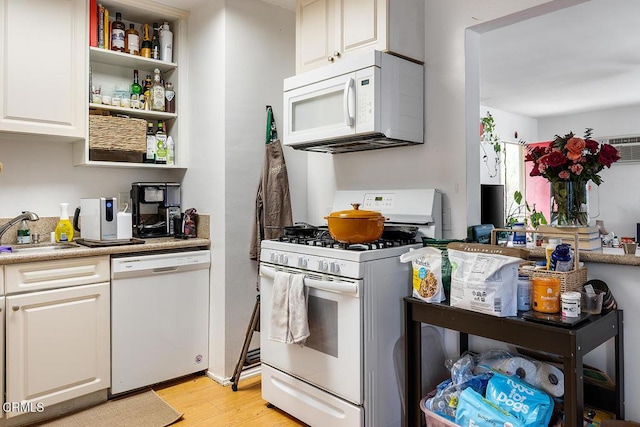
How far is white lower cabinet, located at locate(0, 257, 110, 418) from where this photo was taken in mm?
2121

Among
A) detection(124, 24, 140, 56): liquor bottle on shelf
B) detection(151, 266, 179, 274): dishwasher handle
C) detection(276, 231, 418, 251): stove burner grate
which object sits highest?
detection(124, 24, 140, 56): liquor bottle on shelf

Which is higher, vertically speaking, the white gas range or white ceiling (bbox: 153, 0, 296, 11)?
white ceiling (bbox: 153, 0, 296, 11)

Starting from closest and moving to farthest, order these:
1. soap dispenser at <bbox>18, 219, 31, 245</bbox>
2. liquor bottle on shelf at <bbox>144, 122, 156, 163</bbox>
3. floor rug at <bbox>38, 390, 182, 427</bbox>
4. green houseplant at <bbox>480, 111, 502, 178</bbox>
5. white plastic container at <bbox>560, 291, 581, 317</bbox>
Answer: white plastic container at <bbox>560, 291, 581, 317</bbox>, floor rug at <bbox>38, 390, 182, 427</bbox>, soap dispenser at <bbox>18, 219, 31, 245</bbox>, liquor bottle on shelf at <bbox>144, 122, 156, 163</bbox>, green houseplant at <bbox>480, 111, 502, 178</bbox>

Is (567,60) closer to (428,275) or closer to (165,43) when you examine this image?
(428,275)

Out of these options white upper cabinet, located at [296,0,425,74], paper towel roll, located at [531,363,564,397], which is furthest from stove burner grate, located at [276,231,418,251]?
white upper cabinet, located at [296,0,425,74]

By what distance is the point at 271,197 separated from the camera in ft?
9.14

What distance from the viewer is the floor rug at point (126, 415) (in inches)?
86.4

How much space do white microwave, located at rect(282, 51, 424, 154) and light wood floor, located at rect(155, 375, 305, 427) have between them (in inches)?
58.9

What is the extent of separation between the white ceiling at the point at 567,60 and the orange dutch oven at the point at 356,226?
7.22 ft

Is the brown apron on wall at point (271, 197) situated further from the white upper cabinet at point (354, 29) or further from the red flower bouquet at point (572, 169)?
the red flower bouquet at point (572, 169)

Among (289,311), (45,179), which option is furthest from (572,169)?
A: (45,179)

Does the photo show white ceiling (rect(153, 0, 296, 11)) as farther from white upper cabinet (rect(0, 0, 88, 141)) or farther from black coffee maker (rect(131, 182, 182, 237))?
black coffee maker (rect(131, 182, 182, 237))

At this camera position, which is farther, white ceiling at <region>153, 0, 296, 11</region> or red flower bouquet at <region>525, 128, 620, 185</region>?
white ceiling at <region>153, 0, 296, 11</region>

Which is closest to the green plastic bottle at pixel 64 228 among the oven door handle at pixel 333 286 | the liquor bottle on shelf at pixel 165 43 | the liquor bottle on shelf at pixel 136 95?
the liquor bottle on shelf at pixel 136 95
